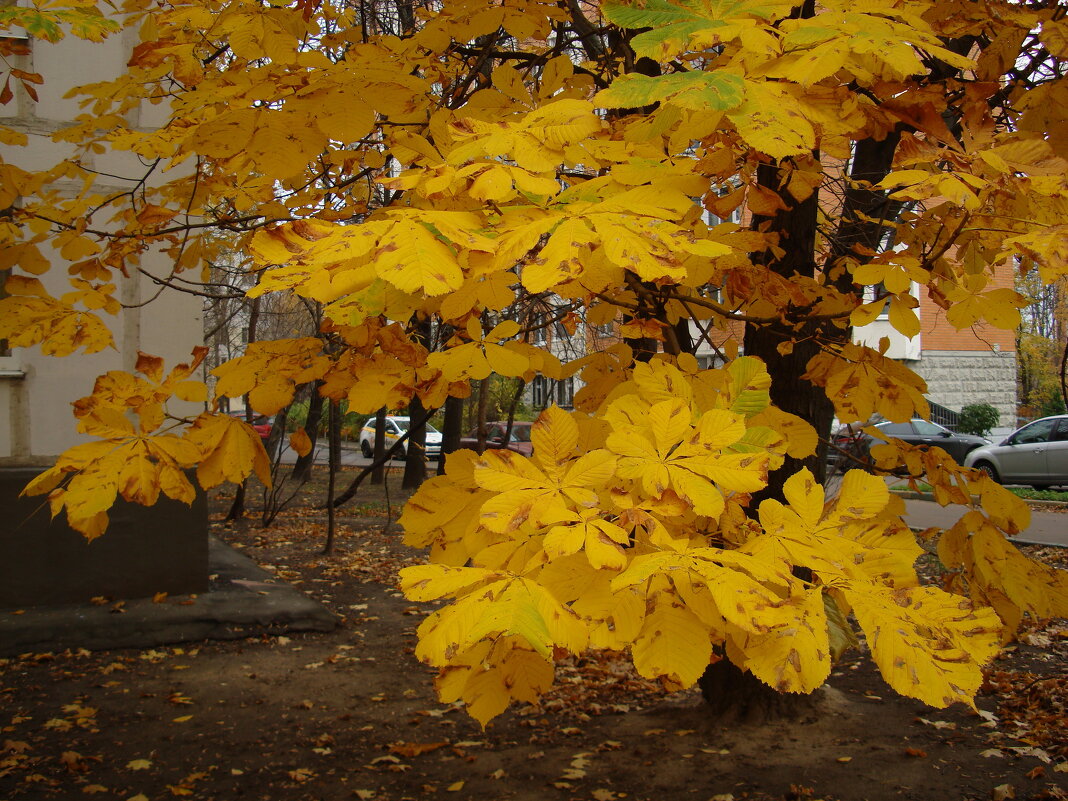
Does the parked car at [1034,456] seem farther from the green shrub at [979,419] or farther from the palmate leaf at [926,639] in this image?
the palmate leaf at [926,639]

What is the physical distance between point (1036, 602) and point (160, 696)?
4.35 metres

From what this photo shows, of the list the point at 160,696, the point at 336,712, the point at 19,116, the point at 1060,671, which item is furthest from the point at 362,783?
the point at 19,116

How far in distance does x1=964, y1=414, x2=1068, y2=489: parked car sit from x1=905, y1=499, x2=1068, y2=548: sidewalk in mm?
2468

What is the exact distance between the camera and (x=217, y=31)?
2.42m

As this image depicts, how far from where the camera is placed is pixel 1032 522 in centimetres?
1165

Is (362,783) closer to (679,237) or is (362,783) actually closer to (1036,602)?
(1036,602)

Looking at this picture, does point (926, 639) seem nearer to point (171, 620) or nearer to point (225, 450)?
point (225, 450)

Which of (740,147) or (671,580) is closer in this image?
(671,580)

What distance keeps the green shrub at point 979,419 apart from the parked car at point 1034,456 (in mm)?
7153

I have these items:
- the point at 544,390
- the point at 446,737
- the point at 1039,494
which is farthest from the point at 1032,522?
the point at 446,737

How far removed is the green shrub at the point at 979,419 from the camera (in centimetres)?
2261

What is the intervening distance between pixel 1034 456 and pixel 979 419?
307 inches

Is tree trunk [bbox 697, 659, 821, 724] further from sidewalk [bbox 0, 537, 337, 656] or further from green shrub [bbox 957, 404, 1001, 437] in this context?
green shrub [bbox 957, 404, 1001, 437]

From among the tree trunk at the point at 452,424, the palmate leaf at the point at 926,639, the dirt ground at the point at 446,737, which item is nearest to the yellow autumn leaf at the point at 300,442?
the palmate leaf at the point at 926,639
